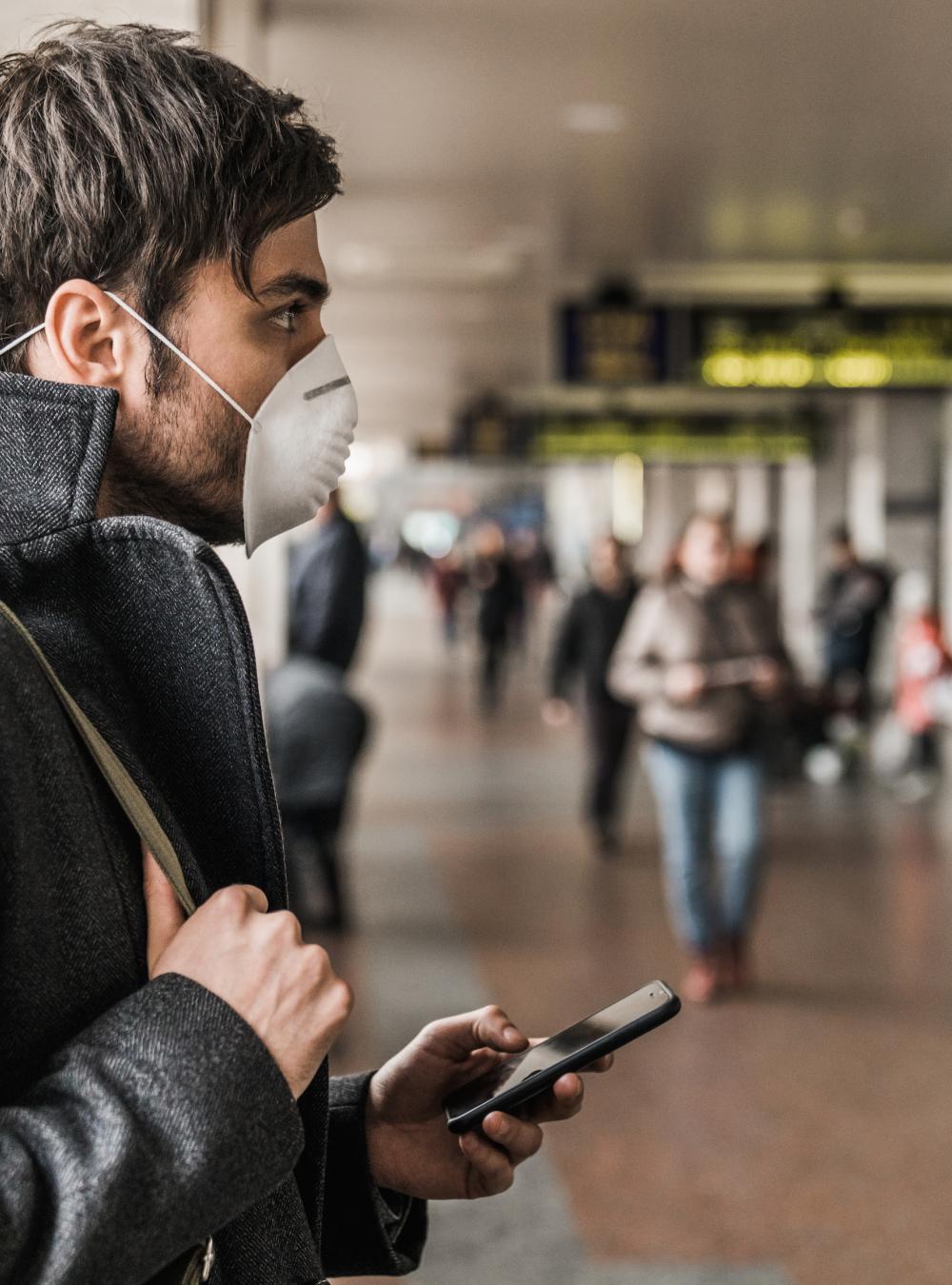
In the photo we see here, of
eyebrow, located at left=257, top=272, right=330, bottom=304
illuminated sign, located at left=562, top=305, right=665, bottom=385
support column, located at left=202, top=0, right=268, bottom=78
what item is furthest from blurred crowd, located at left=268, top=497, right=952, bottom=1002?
eyebrow, located at left=257, top=272, right=330, bottom=304

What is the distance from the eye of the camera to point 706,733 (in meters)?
5.98

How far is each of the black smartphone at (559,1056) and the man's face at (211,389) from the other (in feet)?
1.89

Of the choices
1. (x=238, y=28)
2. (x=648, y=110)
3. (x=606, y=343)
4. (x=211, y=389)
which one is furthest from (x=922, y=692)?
(x=211, y=389)

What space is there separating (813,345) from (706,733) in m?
4.62

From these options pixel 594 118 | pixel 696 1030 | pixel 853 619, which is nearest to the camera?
pixel 696 1030

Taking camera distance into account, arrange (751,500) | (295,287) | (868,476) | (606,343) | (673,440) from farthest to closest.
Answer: (751,500) < (868,476) < (673,440) < (606,343) < (295,287)

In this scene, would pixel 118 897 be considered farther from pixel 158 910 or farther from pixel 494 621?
pixel 494 621

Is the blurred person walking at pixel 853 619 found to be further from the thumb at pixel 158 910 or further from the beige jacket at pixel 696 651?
the thumb at pixel 158 910

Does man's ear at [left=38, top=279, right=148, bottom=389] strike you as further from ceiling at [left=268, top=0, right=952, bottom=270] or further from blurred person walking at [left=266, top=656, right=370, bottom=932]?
blurred person walking at [left=266, top=656, right=370, bottom=932]

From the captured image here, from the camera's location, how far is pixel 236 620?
124 cm

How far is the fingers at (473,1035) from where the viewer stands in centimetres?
150

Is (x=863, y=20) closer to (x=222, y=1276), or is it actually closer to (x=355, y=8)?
(x=355, y=8)

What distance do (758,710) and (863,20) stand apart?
2598 millimetres

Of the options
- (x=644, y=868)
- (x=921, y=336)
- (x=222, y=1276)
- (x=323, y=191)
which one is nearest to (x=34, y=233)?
(x=323, y=191)
